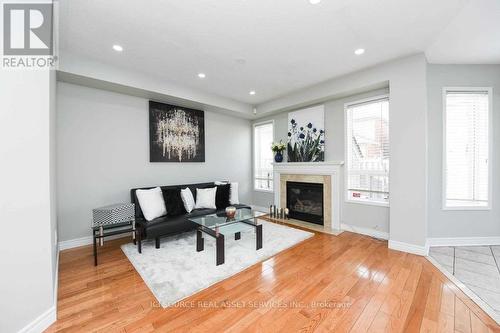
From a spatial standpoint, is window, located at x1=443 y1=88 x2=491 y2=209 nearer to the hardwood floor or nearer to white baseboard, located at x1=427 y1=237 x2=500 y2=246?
white baseboard, located at x1=427 y1=237 x2=500 y2=246

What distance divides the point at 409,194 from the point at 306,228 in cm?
177

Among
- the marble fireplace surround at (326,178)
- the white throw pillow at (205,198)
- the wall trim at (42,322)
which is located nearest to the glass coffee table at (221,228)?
the white throw pillow at (205,198)

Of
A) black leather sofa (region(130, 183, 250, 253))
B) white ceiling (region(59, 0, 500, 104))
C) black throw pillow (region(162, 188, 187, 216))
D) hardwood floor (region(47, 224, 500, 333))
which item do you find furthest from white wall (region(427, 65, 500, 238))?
black throw pillow (region(162, 188, 187, 216))

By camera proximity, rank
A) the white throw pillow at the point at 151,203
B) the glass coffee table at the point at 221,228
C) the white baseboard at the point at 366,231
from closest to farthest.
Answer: the glass coffee table at the point at 221,228, the white throw pillow at the point at 151,203, the white baseboard at the point at 366,231

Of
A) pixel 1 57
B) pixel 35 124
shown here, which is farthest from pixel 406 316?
pixel 1 57

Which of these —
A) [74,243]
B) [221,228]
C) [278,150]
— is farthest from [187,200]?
[278,150]

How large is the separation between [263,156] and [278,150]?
800 mm

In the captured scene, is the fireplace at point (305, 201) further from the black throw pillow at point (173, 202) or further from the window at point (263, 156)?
the black throw pillow at point (173, 202)

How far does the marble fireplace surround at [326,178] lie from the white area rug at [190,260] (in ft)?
2.10

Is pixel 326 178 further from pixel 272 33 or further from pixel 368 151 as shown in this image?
pixel 272 33

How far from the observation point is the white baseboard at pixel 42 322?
1.41 metres

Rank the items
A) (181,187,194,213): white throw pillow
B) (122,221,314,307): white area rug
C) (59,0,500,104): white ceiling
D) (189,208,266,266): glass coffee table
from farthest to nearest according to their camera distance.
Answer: (181,187,194,213): white throw pillow
(189,208,266,266): glass coffee table
(122,221,314,307): white area rug
(59,0,500,104): white ceiling

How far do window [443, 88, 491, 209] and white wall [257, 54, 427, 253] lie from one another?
2.37 ft

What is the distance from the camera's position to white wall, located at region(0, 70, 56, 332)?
132 centimetres
